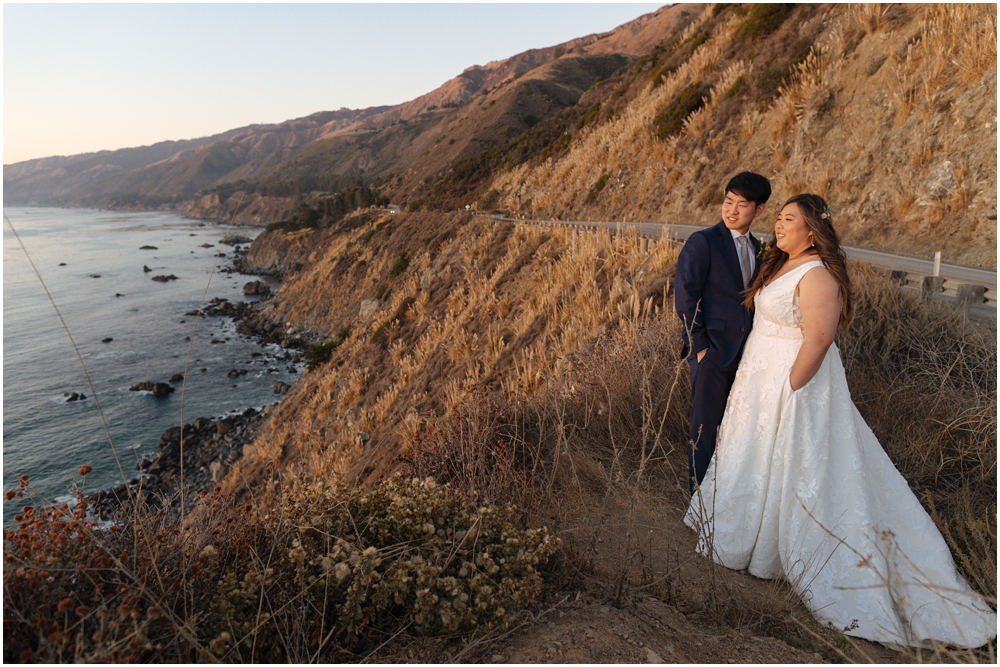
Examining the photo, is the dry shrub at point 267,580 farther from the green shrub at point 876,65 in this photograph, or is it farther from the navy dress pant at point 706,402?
the green shrub at point 876,65

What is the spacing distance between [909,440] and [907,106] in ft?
30.5

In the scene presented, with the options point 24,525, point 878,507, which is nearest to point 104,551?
point 24,525

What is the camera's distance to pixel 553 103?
203ft

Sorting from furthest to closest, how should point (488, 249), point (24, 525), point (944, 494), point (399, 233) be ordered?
point (399, 233), point (488, 249), point (944, 494), point (24, 525)

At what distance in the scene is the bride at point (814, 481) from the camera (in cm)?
266

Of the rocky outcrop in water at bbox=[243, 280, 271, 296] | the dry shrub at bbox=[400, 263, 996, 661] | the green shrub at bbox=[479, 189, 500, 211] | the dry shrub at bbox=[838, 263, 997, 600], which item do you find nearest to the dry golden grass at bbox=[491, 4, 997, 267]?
the dry shrub at bbox=[838, 263, 997, 600]

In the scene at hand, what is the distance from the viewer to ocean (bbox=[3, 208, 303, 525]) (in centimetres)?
1708

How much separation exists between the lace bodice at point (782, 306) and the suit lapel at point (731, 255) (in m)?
0.27

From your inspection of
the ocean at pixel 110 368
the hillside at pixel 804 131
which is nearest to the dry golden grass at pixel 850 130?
the hillside at pixel 804 131

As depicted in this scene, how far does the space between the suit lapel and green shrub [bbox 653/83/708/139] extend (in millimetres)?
15441

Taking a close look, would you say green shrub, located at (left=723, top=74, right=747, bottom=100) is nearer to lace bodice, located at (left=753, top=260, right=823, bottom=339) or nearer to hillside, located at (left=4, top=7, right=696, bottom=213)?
lace bodice, located at (left=753, top=260, right=823, bottom=339)

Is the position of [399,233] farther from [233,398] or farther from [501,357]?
[501,357]

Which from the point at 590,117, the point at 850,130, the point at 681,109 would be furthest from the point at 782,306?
the point at 590,117

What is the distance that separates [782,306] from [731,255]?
0.60 metres
